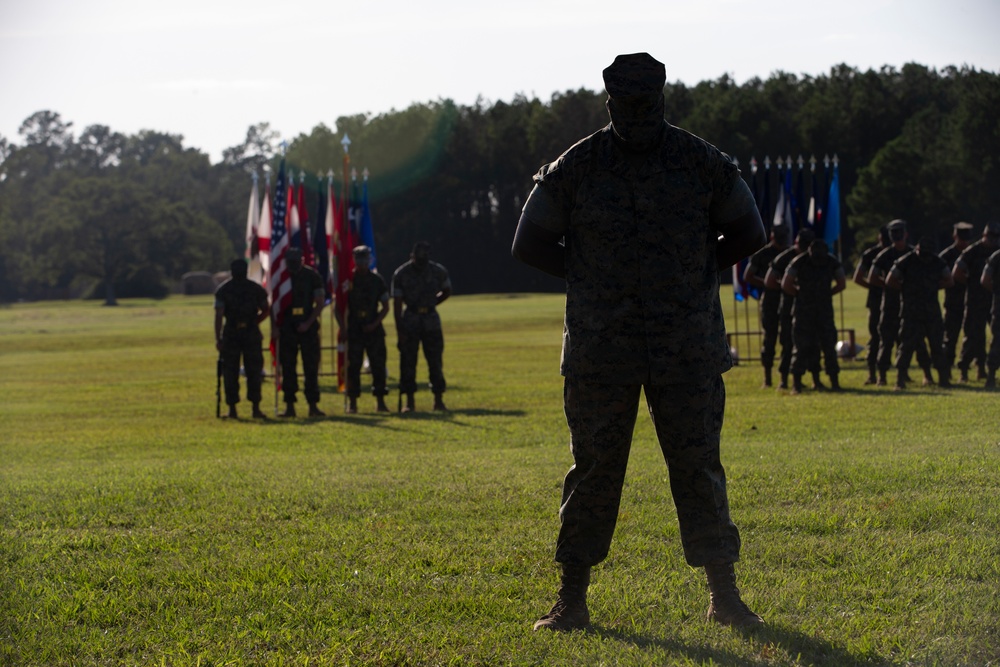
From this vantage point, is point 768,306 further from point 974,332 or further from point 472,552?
point 472,552

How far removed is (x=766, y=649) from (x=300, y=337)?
45.6 feet

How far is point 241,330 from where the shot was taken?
17.7 metres

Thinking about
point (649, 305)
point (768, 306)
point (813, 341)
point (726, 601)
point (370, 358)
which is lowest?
point (726, 601)

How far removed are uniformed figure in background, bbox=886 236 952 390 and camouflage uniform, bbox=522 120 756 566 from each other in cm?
1295

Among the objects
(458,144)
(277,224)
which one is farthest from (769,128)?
(277,224)

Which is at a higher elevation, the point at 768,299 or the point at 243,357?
the point at 768,299

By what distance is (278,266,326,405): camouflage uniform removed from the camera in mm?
18031

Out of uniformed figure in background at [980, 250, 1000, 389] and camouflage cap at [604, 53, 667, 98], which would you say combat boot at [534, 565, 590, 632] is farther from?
uniformed figure in background at [980, 250, 1000, 389]

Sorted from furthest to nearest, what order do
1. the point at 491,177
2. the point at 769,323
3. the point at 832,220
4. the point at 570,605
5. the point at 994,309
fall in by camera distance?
the point at 491,177 < the point at 832,220 < the point at 769,323 < the point at 994,309 < the point at 570,605

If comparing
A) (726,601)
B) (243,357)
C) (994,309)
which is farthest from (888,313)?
(726,601)

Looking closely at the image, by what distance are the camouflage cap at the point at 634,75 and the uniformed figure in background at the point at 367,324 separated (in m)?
13.4

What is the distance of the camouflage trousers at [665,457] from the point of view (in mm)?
5113

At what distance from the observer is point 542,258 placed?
523cm

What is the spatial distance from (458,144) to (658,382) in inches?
3475
